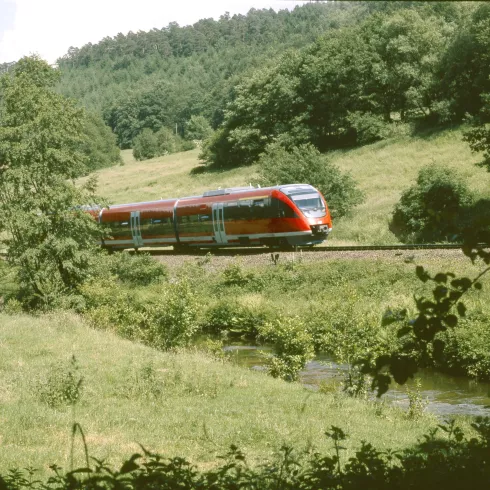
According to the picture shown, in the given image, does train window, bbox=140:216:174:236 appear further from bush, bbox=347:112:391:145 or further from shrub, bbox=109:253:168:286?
bush, bbox=347:112:391:145

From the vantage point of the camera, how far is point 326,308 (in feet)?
73.3

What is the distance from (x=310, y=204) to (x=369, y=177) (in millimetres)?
22011

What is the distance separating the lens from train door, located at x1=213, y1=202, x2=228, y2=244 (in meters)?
32.9

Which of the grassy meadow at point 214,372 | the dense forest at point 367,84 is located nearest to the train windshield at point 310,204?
the grassy meadow at point 214,372

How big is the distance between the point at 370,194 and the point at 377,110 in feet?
59.8

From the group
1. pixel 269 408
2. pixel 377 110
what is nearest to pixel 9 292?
pixel 269 408

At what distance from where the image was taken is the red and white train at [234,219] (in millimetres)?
30438

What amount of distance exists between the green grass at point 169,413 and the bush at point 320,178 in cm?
2405

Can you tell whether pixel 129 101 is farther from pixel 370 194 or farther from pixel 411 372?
pixel 411 372

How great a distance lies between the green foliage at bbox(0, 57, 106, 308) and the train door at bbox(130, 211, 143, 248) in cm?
1076

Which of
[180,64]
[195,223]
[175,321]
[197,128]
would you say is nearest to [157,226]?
[195,223]

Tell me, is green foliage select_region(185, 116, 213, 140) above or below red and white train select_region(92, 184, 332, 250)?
above

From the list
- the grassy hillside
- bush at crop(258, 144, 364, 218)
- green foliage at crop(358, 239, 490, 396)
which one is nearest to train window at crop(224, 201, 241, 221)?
the grassy hillside

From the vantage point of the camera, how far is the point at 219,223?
33094mm
